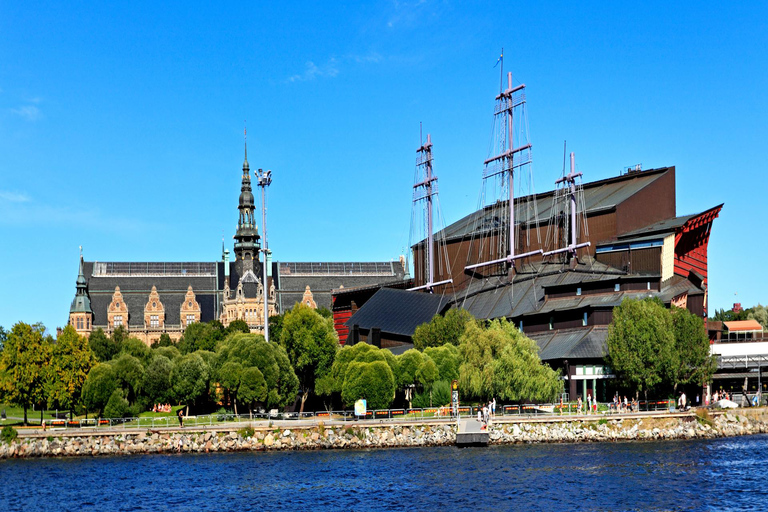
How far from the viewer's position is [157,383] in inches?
3381

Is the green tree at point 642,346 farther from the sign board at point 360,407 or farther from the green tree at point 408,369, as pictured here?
the sign board at point 360,407

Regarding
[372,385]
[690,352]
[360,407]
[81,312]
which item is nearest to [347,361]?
[372,385]

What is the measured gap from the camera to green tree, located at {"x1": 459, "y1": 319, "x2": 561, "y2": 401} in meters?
74.2

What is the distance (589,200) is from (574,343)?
32052mm

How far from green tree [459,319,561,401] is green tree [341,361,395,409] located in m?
6.28

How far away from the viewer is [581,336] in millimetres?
91500

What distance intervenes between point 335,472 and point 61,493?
15.4 m

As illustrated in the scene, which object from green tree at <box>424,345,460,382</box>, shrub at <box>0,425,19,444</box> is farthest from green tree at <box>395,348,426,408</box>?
shrub at <box>0,425,19,444</box>

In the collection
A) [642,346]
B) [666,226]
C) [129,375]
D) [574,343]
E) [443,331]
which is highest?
[666,226]

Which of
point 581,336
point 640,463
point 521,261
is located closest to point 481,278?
point 521,261

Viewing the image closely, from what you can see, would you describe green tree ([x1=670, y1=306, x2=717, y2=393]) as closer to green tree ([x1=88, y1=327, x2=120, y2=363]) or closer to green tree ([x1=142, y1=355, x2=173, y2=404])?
green tree ([x1=142, y1=355, x2=173, y2=404])

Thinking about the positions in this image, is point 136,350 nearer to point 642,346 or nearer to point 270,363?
point 270,363

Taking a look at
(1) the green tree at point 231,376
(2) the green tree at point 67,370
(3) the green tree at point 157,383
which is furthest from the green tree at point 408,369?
(2) the green tree at point 67,370

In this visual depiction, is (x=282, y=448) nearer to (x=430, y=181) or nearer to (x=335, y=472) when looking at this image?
(x=335, y=472)
